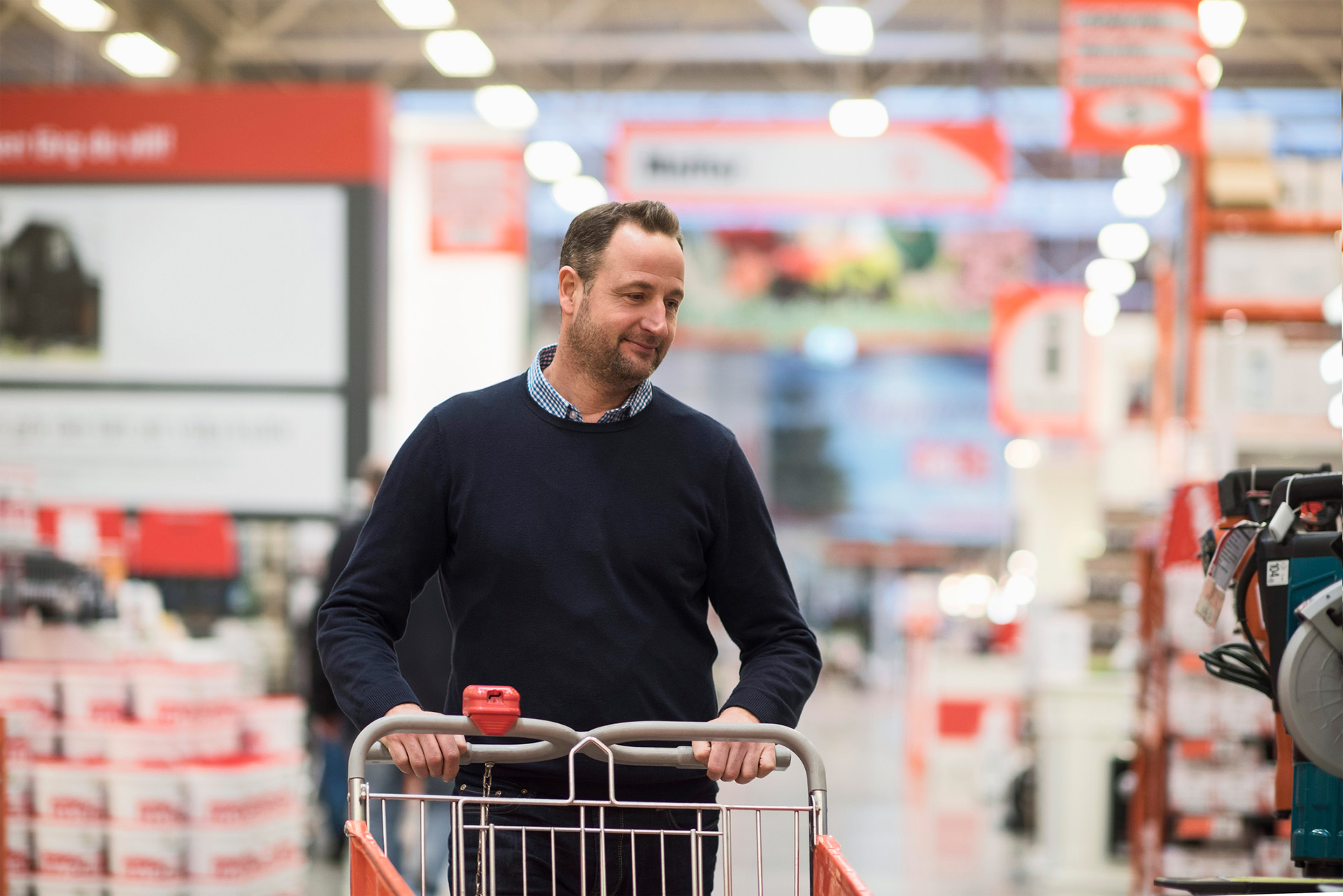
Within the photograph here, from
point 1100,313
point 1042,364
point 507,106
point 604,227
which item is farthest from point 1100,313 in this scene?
point 604,227

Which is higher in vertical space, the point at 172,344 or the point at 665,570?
the point at 172,344

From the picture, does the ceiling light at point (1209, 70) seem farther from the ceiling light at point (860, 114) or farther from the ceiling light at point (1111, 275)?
the ceiling light at point (1111, 275)

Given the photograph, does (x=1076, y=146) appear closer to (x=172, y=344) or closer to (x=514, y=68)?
(x=172, y=344)

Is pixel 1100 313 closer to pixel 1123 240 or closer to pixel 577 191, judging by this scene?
pixel 1123 240

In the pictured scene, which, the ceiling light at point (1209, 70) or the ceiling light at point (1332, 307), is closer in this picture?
the ceiling light at point (1332, 307)

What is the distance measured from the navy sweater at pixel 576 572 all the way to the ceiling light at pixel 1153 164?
1027cm

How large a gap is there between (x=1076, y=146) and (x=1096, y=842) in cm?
361

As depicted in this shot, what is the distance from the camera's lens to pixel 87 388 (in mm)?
7559

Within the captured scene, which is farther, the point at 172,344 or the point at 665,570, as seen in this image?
the point at 172,344

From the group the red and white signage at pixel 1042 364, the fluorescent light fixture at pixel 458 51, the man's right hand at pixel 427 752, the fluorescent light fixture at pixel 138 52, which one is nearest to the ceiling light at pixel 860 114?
the red and white signage at pixel 1042 364

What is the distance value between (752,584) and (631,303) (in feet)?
1.65

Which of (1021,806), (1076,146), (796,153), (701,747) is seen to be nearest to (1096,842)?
(1021,806)

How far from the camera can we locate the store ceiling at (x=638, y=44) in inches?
586

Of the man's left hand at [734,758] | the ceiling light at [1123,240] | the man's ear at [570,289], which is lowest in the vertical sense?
the man's left hand at [734,758]
